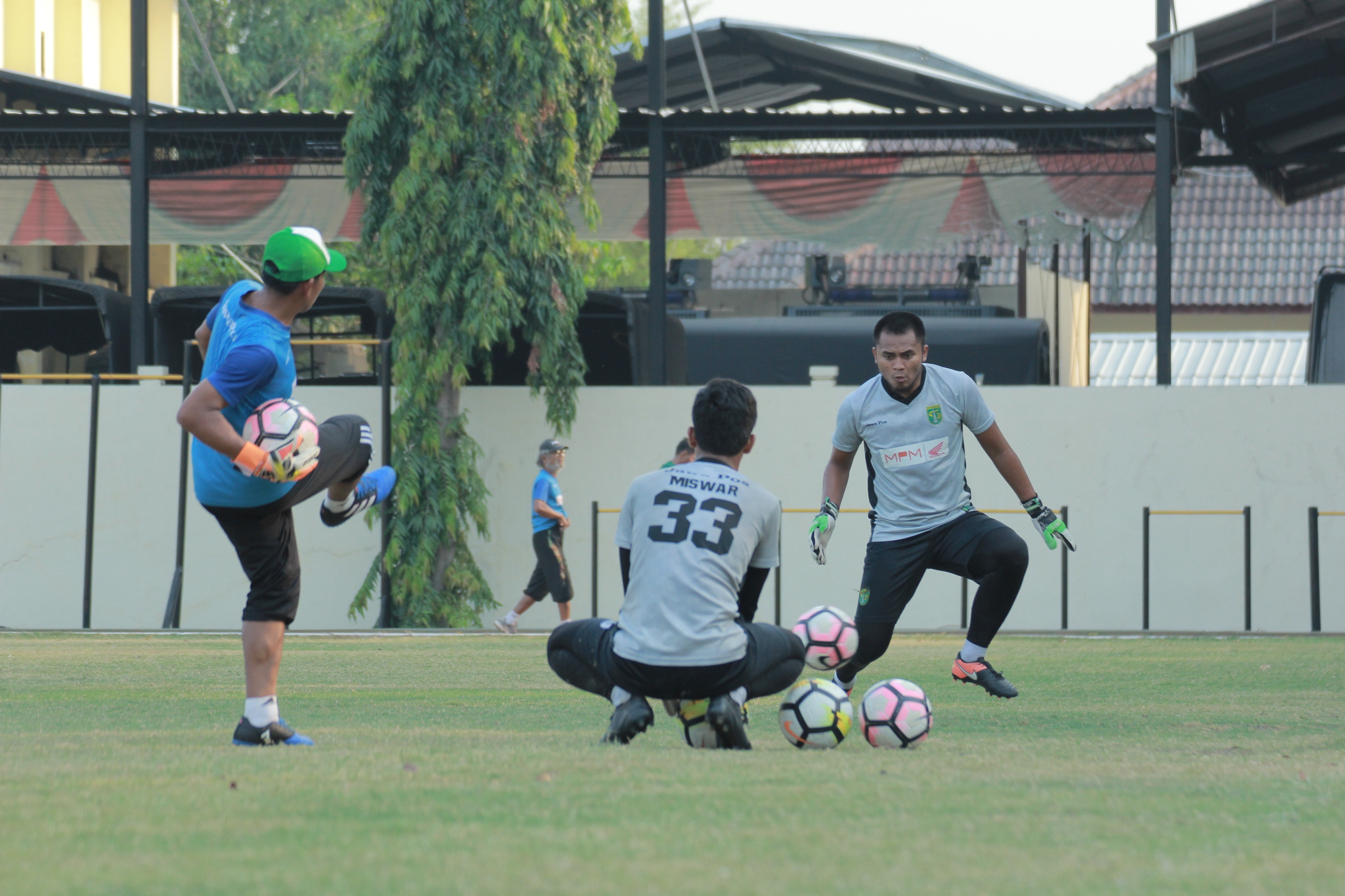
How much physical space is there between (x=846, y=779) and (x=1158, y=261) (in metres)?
15.8

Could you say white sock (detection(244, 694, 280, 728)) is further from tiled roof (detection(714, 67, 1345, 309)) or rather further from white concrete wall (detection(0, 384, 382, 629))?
tiled roof (detection(714, 67, 1345, 309))

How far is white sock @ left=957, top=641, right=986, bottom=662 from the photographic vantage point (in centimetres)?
769

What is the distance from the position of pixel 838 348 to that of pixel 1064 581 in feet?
16.1

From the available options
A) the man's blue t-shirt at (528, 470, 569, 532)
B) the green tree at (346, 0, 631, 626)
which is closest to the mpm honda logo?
the man's blue t-shirt at (528, 470, 569, 532)

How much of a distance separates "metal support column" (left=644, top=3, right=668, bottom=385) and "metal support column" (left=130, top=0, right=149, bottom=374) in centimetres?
Result: 618

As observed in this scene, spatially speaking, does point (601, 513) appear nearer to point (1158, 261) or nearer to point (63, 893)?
point (1158, 261)

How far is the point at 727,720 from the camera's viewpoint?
5.25 metres

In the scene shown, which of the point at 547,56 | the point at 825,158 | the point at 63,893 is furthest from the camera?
the point at 825,158

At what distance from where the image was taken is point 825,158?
20734 mm

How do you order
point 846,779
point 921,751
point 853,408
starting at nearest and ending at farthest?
1. point 846,779
2. point 921,751
3. point 853,408

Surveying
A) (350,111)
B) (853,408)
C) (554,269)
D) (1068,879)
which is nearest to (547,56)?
(554,269)

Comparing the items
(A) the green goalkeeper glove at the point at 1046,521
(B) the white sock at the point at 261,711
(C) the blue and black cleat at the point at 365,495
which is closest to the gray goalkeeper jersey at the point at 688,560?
(C) the blue and black cleat at the point at 365,495

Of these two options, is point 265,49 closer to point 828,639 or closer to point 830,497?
point 830,497

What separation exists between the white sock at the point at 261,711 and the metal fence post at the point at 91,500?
13.0 metres
